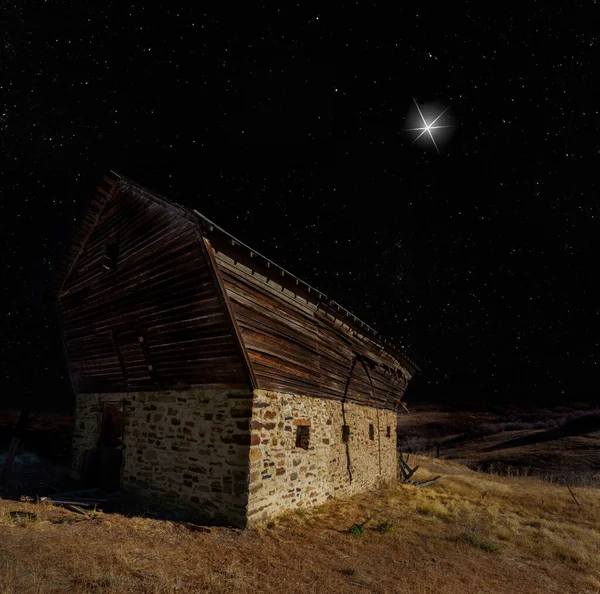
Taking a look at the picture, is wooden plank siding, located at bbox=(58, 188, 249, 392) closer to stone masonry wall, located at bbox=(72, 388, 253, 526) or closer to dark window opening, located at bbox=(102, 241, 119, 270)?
dark window opening, located at bbox=(102, 241, 119, 270)

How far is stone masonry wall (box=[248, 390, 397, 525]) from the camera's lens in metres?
8.24

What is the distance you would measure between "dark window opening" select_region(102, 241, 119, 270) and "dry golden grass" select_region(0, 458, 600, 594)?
605cm

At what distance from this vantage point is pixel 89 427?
11984mm

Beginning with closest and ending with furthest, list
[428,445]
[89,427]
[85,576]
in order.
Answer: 1. [85,576]
2. [89,427]
3. [428,445]

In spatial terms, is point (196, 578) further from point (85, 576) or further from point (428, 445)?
point (428, 445)

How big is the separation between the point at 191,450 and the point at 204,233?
495cm

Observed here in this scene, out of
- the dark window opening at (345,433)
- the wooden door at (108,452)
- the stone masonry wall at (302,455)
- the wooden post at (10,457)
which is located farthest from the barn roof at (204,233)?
the wooden door at (108,452)

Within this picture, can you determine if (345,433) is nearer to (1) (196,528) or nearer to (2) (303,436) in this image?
(2) (303,436)

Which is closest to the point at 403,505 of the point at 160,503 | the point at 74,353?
the point at 160,503

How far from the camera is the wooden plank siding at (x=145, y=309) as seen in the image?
8.63 m

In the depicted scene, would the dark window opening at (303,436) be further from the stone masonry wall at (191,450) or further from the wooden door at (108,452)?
the wooden door at (108,452)

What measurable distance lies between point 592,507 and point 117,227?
743 inches

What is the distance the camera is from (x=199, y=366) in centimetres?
904

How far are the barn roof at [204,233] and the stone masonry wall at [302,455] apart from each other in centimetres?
274
